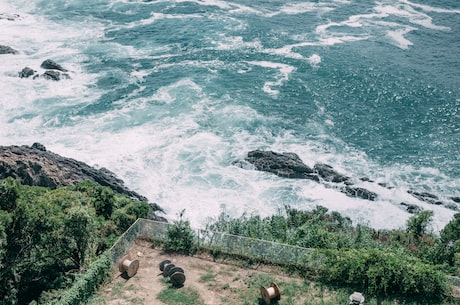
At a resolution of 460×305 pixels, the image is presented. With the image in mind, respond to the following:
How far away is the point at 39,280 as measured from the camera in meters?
35.7

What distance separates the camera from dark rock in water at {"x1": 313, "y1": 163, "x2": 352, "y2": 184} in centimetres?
6506

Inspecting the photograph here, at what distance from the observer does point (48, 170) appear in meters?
60.3

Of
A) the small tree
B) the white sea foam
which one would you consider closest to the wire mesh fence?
the small tree

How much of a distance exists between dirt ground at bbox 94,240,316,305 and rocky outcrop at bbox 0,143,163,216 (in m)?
22.5

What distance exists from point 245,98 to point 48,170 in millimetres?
33836

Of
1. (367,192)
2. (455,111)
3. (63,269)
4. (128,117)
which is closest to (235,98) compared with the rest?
(128,117)

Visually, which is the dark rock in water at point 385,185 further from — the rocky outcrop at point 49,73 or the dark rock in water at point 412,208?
the rocky outcrop at point 49,73

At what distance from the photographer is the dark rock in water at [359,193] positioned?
62844mm

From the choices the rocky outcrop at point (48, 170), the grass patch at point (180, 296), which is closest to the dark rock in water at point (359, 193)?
the rocky outcrop at point (48, 170)

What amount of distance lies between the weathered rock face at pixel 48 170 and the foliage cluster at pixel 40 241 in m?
22.2

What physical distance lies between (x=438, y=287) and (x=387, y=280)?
3188mm

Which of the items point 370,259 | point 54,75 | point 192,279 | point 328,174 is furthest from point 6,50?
point 370,259

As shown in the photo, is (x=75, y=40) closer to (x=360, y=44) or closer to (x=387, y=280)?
(x=360, y=44)

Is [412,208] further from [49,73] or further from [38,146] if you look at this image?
[49,73]
